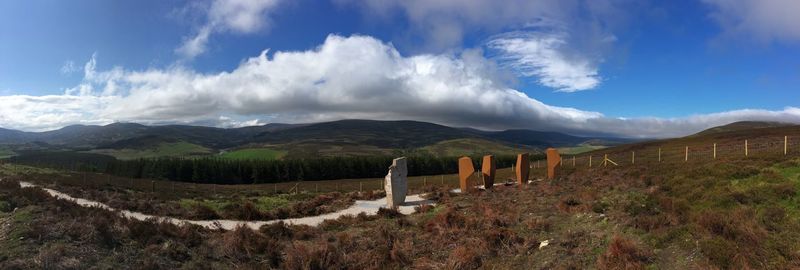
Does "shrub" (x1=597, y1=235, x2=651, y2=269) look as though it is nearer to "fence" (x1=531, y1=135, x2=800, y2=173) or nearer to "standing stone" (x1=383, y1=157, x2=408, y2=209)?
"fence" (x1=531, y1=135, x2=800, y2=173)

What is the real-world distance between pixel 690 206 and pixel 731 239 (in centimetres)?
359

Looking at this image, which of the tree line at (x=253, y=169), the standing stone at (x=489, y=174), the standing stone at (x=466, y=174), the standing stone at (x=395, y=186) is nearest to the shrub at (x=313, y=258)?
the standing stone at (x=395, y=186)

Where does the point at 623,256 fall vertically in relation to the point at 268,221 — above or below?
above

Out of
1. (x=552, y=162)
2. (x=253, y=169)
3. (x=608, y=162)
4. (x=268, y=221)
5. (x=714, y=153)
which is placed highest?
(x=714, y=153)

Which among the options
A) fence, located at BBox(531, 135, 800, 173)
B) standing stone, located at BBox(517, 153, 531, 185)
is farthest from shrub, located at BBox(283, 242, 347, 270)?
standing stone, located at BBox(517, 153, 531, 185)

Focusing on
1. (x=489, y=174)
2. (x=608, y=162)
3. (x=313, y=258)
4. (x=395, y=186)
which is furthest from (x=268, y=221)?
(x=608, y=162)

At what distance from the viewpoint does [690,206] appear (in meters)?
12.9

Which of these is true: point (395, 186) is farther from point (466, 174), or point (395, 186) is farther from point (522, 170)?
point (522, 170)

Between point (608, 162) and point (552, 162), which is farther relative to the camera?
point (608, 162)

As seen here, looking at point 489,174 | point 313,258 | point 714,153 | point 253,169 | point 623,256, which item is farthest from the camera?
point 253,169

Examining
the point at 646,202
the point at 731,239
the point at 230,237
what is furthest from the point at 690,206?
the point at 230,237

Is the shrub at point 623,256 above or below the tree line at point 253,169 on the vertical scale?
above

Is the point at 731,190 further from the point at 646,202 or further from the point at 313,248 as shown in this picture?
the point at 313,248

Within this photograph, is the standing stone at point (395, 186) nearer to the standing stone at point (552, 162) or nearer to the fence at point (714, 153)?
the standing stone at point (552, 162)
